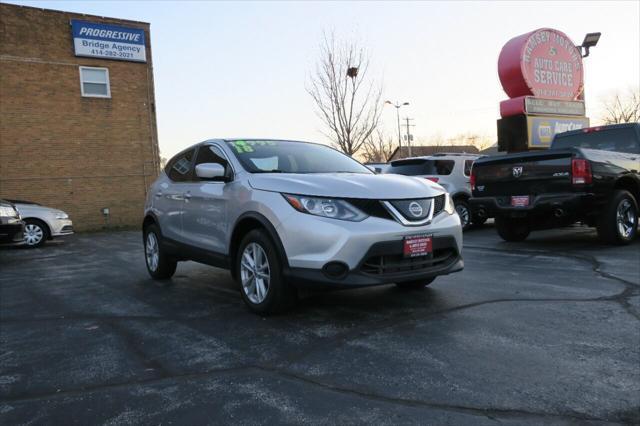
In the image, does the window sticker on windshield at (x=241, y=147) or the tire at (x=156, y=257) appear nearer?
the window sticker on windshield at (x=241, y=147)

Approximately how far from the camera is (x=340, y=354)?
344 cm

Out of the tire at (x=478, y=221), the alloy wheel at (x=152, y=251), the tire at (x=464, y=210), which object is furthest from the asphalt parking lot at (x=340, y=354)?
the tire at (x=478, y=221)

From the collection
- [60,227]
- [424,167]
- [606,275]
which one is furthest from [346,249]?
[60,227]

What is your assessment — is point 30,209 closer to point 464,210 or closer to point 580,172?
point 464,210

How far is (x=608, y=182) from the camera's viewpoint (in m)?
7.51

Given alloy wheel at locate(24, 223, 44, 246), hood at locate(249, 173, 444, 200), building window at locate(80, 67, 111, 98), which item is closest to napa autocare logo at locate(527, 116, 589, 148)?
hood at locate(249, 173, 444, 200)

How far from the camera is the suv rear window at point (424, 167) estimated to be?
1127cm

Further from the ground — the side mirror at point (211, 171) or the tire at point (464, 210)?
the side mirror at point (211, 171)

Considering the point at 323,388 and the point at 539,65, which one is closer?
the point at 323,388

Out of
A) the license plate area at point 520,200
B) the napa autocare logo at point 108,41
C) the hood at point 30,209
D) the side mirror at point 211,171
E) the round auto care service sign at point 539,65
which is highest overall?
the napa autocare logo at point 108,41

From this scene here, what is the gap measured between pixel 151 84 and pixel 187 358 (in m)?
17.8

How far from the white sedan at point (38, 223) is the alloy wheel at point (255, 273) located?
9.94 m

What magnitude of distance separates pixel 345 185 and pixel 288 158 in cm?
112

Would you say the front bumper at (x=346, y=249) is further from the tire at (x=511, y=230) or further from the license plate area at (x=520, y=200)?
the tire at (x=511, y=230)
